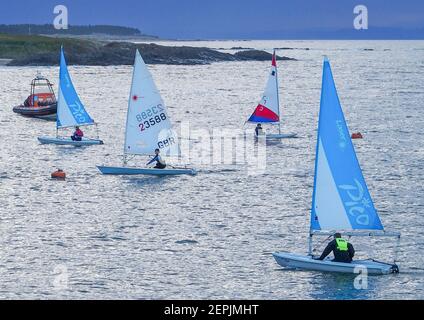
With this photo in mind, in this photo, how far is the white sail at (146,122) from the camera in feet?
173

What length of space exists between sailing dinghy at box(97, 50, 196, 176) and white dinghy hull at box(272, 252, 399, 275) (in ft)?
69.8

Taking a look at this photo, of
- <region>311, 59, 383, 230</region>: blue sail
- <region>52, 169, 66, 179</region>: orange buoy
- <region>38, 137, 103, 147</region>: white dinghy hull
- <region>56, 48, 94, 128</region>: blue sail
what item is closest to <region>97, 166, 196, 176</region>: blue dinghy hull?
<region>52, 169, 66, 179</region>: orange buoy

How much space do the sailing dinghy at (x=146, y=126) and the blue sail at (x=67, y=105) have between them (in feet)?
53.6

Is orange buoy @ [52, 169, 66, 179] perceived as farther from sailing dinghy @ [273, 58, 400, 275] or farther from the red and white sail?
sailing dinghy @ [273, 58, 400, 275]

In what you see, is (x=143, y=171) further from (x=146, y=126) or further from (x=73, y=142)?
(x=73, y=142)

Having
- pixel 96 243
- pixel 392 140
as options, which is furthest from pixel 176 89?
pixel 96 243

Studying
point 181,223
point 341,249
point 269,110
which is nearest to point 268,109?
point 269,110

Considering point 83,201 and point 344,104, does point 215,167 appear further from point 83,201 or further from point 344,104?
point 344,104

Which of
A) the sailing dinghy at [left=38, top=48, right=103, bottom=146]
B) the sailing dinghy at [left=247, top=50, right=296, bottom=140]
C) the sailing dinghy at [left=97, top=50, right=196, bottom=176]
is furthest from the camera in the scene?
the sailing dinghy at [left=247, top=50, right=296, bottom=140]

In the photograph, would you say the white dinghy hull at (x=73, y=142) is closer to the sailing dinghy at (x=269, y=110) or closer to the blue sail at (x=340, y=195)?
the sailing dinghy at (x=269, y=110)

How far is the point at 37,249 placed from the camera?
36969mm

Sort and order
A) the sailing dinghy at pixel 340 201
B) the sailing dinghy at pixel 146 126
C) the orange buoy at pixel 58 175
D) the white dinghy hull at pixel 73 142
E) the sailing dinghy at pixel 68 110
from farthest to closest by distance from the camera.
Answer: the sailing dinghy at pixel 68 110, the white dinghy hull at pixel 73 142, the orange buoy at pixel 58 175, the sailing dinghy at pixel 146 126, the sailing dinghy at pixel 340 201

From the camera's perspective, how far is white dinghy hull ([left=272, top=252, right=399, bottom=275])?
32.0 metres

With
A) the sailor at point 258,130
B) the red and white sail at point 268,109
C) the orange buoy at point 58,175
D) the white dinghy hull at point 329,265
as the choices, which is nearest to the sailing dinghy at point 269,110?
the red and white sail at point 268,109
